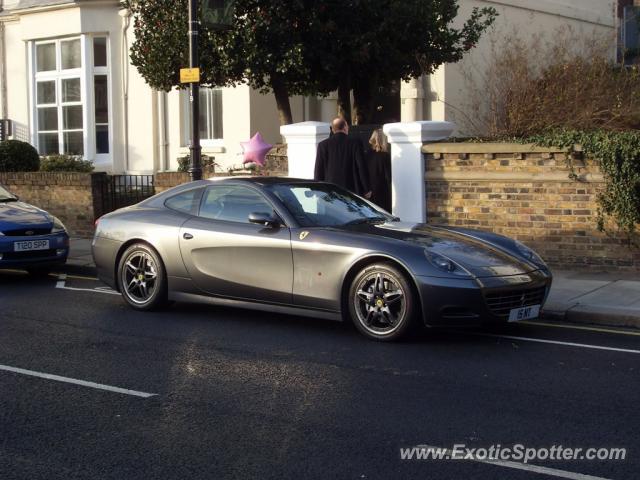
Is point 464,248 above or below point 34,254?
above

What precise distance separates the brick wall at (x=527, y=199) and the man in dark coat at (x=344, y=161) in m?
1.27

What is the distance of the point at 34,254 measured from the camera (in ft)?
39.4

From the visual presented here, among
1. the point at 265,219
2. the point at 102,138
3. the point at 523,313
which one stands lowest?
the point at 523,313

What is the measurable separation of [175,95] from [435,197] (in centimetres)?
1077

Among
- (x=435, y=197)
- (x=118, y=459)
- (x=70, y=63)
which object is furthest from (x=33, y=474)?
(x=70, y=63)

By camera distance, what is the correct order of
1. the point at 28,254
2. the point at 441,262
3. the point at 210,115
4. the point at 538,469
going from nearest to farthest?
the point at 538,469 → the point at 441,262 → the point at 28,254 → the point at 210,115

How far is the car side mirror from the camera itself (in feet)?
28.4

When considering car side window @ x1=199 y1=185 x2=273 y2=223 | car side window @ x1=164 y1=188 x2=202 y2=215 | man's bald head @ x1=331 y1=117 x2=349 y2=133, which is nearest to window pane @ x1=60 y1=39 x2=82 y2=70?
man's bald head @ x1=331 y1=117 x2=349 y2=133

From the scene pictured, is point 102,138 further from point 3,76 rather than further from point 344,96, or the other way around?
point 344,96

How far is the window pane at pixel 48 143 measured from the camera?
2345 cm

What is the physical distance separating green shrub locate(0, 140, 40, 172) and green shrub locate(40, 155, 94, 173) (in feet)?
9.03

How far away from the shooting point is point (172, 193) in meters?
9.84

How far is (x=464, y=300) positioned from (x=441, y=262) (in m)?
0.39

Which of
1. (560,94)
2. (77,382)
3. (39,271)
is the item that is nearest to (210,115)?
(560,94)
